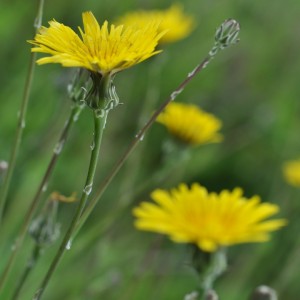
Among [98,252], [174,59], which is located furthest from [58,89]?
[174,59]

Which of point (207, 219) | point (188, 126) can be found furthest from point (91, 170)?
point (188, 126)

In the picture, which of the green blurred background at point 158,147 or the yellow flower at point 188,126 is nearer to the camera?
the yellow flower at point 188,126

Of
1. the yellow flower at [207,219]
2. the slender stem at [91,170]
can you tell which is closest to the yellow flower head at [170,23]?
the yellow flower at [207,219]

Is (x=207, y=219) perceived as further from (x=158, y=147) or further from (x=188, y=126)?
(x=158, y=147)

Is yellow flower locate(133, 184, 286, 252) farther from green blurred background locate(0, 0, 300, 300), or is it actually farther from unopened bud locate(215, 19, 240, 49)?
unopened bud locate(215, 19, 240, 49)

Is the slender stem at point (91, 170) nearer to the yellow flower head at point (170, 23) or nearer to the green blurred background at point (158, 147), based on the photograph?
the green blurred background at point (158, 147)
